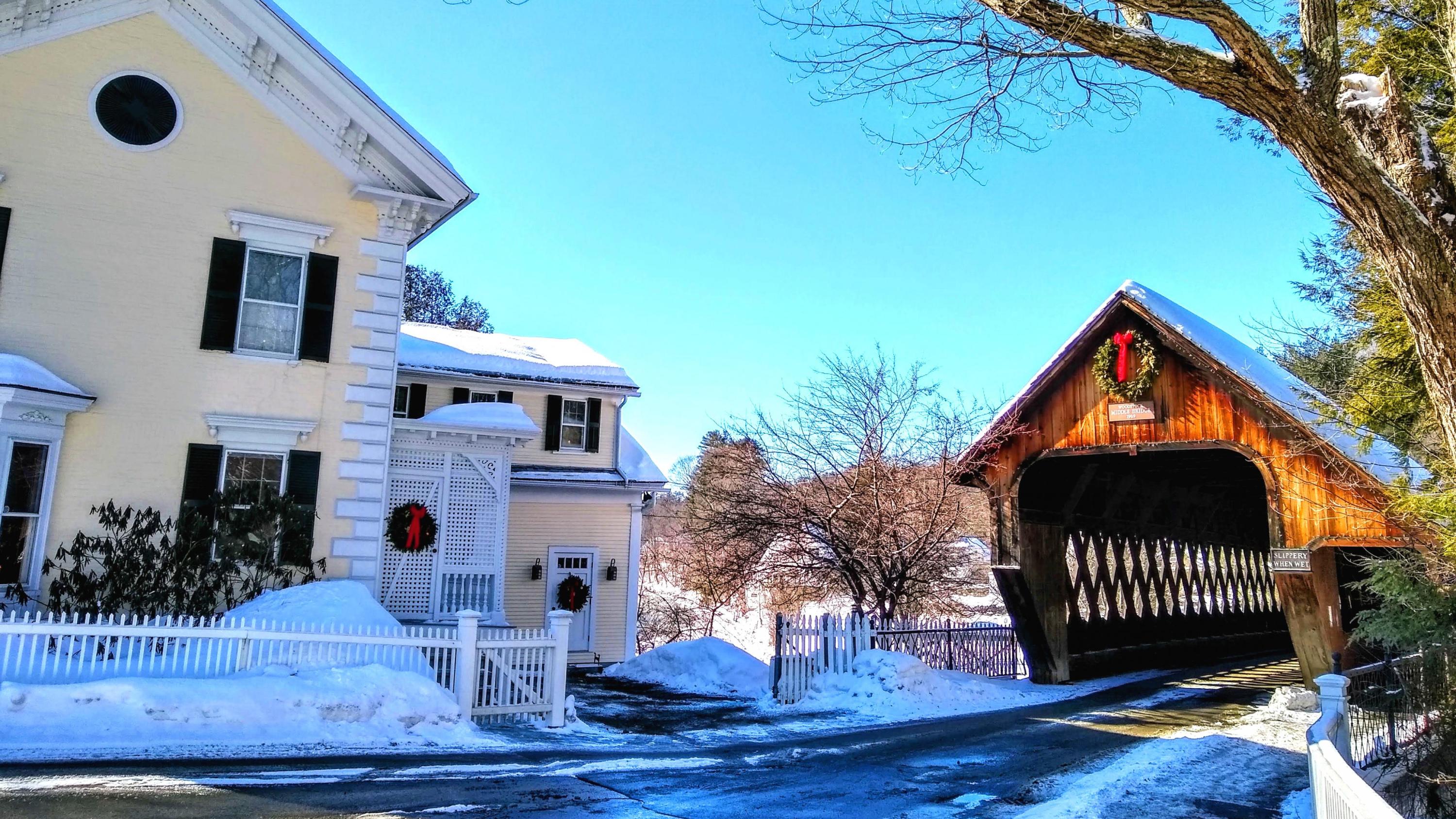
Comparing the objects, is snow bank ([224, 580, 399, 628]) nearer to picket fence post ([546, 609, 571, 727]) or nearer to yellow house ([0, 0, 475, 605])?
yellow house ([0, 0, 475, 605])

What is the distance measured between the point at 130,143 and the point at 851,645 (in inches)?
479

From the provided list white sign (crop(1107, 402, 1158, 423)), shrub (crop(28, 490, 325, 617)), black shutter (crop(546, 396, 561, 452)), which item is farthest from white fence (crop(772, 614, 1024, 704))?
black shutter (crop(546, 396, 561, 452))

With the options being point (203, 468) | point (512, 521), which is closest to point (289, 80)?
point (203, 468)

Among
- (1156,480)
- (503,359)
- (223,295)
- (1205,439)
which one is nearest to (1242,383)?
(1205,439)

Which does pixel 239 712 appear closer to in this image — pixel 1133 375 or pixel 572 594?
pixel 572 594

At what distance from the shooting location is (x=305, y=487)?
12.9 metres

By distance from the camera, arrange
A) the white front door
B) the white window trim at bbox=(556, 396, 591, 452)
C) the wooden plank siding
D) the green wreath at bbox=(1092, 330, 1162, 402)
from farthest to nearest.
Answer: the white window trim at bbox=(556, 396, 591, 452)
the white front door
the green wreath at bbox=(1092, 330, 1162, 402)
the wooden plank siding

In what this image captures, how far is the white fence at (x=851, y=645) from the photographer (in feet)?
47.1

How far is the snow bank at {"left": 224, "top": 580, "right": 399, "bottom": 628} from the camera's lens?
1118 cm

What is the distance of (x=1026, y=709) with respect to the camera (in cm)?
1384

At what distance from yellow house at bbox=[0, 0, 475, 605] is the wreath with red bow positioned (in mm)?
959

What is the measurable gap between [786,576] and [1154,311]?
7465 millimetres

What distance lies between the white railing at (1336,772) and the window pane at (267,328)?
12.3 meters

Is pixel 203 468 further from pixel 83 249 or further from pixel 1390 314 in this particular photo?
pixel 1390 314
